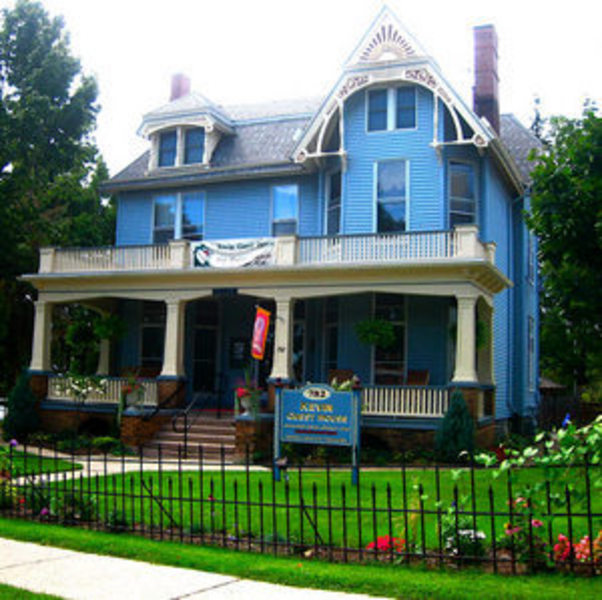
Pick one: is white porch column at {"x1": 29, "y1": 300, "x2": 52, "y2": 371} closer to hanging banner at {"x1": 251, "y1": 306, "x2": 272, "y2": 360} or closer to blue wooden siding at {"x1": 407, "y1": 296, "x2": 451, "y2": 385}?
hanging banner at {"x1": 251, "y1": 306, "x2": 272, "y2": 360}

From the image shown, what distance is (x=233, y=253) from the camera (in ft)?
65.8

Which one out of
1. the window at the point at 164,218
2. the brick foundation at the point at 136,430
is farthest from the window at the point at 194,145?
the brick foundation at the point at 136,430

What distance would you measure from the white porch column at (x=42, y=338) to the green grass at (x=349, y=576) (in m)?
14.6

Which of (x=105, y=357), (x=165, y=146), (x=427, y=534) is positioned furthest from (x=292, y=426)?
(x=165, y=146)

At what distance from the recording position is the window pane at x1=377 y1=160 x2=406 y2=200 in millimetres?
20688

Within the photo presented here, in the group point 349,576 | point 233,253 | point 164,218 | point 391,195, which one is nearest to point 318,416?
point 349,576

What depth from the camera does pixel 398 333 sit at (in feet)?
66.9

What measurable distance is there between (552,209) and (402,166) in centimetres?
673

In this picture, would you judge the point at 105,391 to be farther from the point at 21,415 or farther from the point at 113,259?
the point at 113,259

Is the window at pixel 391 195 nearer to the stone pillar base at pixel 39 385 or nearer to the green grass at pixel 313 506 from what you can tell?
the green grass at pixel 313 506

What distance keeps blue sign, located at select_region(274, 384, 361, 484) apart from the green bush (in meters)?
9.76

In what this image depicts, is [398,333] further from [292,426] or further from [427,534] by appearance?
→ [427,534]

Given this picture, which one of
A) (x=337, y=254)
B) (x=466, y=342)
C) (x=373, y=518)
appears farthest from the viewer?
(x=337, y=254)

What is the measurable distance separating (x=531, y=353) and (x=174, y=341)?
13.3m
